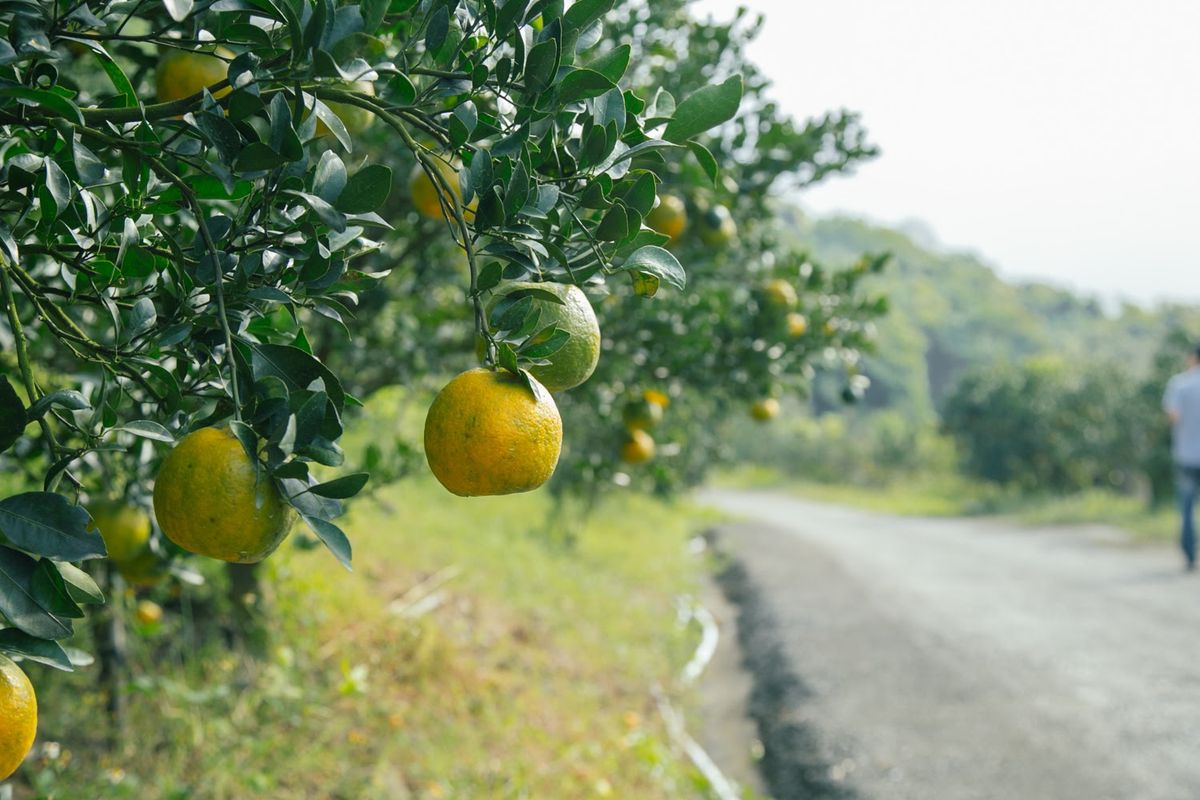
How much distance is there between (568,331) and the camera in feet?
3.38

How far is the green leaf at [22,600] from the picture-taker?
856 millimetres

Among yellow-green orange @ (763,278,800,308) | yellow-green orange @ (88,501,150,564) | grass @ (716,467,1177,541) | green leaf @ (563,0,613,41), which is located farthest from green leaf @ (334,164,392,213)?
grass @ (716,467,1177,541)

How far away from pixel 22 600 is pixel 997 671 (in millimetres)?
5071

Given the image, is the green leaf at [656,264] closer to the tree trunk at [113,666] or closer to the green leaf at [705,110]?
the green leaf at [705,110]

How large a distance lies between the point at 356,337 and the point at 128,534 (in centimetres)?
140

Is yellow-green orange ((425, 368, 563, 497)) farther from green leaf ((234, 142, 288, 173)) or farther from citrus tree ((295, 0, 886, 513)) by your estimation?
citrus tree ((295, 0, 886, 513))

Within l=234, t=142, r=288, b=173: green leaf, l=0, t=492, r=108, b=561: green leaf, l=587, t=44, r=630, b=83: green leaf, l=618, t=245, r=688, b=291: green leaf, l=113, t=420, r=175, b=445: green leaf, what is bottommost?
l=0, t=492, r=108, b=561: green leaf

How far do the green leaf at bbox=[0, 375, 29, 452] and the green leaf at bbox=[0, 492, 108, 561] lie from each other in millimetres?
87

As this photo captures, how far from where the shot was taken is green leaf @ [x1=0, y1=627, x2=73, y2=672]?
898mm

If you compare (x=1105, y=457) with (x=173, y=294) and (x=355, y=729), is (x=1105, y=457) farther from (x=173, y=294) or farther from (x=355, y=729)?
(x=173, y=294)

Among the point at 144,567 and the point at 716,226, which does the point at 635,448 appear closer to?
the point at 716,226

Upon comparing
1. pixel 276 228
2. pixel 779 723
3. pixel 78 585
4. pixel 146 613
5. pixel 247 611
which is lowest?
pixel 779 723

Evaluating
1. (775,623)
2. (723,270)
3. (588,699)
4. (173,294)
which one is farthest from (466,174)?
(775,623)

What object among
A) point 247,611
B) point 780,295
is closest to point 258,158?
point 780,295
